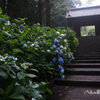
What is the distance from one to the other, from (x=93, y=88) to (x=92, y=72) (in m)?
0.71

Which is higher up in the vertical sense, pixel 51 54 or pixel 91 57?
pixel 51 54

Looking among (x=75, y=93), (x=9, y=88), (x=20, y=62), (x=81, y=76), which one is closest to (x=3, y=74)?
(x=9, y=88)

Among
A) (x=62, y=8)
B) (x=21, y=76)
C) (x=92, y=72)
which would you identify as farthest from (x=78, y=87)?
(x=62, y=8)

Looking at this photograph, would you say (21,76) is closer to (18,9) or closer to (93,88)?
(93,88)

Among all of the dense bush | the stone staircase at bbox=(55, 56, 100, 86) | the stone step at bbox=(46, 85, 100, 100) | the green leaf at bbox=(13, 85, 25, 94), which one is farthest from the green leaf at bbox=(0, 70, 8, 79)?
the stone staircase at bbox=(55, 56, 100, 86)

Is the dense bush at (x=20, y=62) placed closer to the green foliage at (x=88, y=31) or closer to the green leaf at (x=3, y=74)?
the green leaf at (x=3, y=74)

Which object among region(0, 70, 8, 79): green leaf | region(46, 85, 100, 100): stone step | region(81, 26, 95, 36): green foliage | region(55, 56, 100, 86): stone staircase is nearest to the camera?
region(0, 70, 8, 79): green leaf

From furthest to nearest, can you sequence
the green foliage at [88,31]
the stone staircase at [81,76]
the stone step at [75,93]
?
the green foliage at [88,31]
the stone staircase at [81,76]
the stone step at [75,93]

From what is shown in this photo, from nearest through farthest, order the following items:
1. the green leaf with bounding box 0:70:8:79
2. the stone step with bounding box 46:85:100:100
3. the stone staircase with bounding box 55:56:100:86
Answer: the green leaf with bounding box 0:70:8:79
the stone step with bounding box 46:85:100:100
the stone staircase with bounding box 55:56:100:86

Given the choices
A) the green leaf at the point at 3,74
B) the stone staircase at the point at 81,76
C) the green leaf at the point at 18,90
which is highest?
the green leaf at the point at 3,74

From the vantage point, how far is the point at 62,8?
43.5ft

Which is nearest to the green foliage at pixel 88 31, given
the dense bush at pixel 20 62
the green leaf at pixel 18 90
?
the dense bush at pixel 20 62

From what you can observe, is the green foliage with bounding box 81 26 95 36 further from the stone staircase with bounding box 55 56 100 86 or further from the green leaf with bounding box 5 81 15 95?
the green leaf with bounding box 5 81 15 95

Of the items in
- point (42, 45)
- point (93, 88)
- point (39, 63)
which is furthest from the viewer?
point (93, 88)
